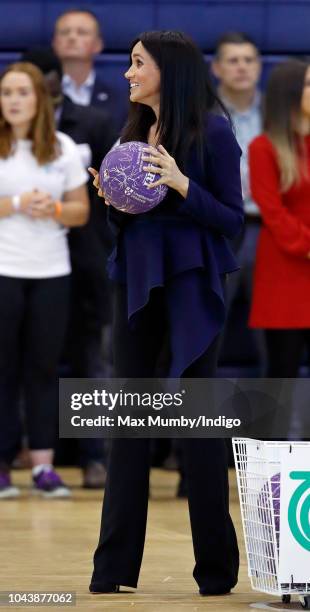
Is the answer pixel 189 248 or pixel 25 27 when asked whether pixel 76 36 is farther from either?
pixel 189 248

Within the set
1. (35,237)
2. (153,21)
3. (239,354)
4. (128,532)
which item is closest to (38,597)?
(128,532)

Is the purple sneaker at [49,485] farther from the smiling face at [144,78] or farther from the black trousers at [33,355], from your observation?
the smiling face at [144,78]

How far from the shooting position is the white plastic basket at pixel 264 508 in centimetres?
290

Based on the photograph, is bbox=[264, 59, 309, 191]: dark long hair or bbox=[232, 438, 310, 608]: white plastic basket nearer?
bbox=[232, 438, 310, 608]: white plastic basket

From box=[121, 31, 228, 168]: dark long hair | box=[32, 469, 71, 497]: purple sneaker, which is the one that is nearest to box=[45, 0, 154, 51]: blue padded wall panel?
box=[32, 469, 71, 497]: purple sneaker

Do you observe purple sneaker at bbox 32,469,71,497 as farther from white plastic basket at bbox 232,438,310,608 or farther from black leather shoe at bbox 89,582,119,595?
white plastic basket at bbox 232,438,310,608

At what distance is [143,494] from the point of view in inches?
122

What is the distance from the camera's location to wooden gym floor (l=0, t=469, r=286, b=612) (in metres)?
3.03

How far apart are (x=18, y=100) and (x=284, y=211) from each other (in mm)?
1087

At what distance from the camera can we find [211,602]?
3.02 meters

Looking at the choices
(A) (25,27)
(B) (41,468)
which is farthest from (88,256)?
(A) (25,27)

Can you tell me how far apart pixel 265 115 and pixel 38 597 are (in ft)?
8.24

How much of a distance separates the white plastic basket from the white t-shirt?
2.13 meters

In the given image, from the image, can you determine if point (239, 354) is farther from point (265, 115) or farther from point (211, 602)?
point (211, 602)
